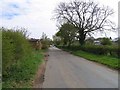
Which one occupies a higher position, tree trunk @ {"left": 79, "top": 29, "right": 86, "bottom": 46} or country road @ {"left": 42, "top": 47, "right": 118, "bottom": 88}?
tree trunk @ {"left": 79, "top": 29, "right": 86, "bottom": 46}

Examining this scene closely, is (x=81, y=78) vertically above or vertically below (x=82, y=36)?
below

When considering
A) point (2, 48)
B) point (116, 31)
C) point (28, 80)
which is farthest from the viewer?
point (116, 31)

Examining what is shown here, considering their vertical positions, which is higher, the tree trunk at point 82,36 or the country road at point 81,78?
the tree trunk at point 82,36

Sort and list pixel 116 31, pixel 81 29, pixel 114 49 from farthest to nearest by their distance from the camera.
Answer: pixel 81 29, pixel 116 31, pixel 114 49

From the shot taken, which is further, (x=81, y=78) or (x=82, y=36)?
(x=82, y=36)

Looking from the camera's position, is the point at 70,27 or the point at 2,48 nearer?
the point at 2,48

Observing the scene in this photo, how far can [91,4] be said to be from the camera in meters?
62.6

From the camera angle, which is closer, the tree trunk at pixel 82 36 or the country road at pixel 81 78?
the country road at pixel 81 78

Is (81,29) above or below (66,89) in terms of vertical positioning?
above

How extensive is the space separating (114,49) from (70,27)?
111ft

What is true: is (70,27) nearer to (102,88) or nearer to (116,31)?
(116,31)

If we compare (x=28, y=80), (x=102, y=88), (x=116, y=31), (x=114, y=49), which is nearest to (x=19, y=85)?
(x=28, y=80)

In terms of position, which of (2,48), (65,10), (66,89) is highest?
(65,10)

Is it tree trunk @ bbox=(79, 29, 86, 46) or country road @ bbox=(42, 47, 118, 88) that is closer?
country road @ bbox=(42, 47, 118, 88)
